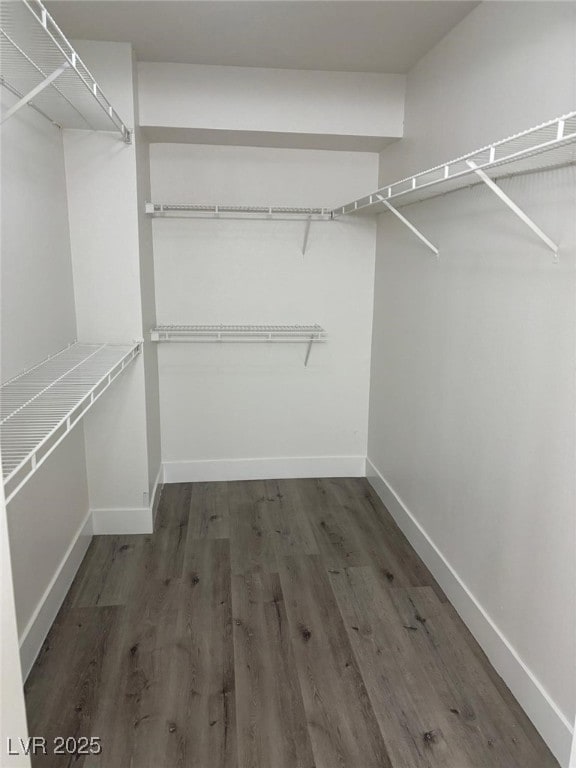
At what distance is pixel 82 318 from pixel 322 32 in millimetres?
1703

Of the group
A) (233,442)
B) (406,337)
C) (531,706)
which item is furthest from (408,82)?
(531,706)

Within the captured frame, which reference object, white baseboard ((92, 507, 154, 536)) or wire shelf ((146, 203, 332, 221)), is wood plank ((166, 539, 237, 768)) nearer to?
white baseboard ((92, 507, 154, 536))

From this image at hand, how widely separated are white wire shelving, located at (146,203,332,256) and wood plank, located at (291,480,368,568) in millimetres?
1507

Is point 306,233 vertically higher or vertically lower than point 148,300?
higher

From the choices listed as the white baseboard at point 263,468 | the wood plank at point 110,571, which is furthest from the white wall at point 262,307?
the wood plank at point 110,571

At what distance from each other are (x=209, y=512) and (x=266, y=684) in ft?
4.54

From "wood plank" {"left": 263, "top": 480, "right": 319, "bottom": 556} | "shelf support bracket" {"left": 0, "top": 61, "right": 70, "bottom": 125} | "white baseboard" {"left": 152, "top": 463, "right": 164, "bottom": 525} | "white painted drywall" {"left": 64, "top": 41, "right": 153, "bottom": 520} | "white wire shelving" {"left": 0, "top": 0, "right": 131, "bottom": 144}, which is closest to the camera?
"white wire shelving" {"left": 0, "top": 0, "right": 131, "bottom": 144}

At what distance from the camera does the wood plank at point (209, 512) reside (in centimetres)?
300

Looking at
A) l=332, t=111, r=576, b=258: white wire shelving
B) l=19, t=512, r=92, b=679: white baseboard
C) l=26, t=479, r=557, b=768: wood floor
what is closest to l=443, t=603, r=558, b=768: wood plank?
l=26, t=479, r=557, b=768: wood floor

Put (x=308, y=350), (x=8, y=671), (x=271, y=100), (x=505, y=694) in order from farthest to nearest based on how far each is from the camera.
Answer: (x=308, y=350) < (x=271, y=100) < (x=505, y=694) < (x=8, y=671)

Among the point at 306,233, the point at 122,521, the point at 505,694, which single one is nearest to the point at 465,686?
the point at 505,694

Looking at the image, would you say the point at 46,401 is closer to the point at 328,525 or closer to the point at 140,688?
the point at 140,688

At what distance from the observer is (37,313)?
216 cm

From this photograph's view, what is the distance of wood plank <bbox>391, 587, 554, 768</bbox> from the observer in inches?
66.4
